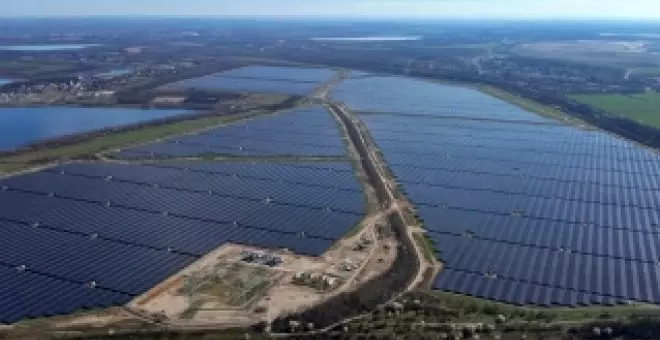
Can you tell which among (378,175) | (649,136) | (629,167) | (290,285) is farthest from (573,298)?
(649,136)

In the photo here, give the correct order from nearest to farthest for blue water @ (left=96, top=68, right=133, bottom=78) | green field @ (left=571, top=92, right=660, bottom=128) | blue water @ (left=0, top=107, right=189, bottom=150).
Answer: blue water @ (left=0, top=107, right=189, bottom=150), green field @ (left=571, top=92, right=660, bottom=128), blue water @ (left=96, top=68, right=133, bottom=78)

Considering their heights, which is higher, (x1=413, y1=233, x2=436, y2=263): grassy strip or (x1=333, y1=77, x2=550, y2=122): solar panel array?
(x1=333, y1=77, x2=550, y2=122): solar panel array

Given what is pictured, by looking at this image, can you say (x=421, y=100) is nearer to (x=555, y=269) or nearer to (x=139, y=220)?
(x=139, y=220)

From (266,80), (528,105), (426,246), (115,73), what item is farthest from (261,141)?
(115,73)

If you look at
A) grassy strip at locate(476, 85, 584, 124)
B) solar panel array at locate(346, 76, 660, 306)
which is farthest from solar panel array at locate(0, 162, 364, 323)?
grassy strip at locate(476, 85, 584, 124)

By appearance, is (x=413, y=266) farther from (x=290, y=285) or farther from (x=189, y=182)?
(x=189, y=182)

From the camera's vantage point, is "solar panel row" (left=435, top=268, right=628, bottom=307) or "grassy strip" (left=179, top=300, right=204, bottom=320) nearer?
"grassy strip" (left=179, top=300, right=204, bottom=320)

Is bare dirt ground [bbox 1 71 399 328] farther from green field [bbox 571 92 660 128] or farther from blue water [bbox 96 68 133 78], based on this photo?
blue water [bbox 96 68 133 78]
